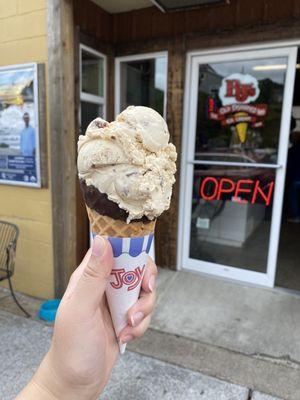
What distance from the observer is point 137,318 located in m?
1.45

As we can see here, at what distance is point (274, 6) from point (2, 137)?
321cm

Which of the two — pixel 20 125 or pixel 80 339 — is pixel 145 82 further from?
pixel 80 339

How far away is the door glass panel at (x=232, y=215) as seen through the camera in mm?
3834

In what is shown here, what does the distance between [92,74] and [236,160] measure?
6.68ft

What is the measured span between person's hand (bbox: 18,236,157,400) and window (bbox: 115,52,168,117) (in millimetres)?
3136

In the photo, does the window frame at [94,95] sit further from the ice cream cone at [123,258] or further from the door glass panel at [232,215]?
the ice cream cone at [123,258]

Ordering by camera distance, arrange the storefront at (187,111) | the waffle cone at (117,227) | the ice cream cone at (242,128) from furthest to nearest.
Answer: the ice cream cone at (242,128)
the storefront at (187,111)
the waffle cone at (117,227)

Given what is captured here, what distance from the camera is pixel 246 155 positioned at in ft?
12.6

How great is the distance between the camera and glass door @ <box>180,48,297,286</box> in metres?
3.61

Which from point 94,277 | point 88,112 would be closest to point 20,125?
point 88,112

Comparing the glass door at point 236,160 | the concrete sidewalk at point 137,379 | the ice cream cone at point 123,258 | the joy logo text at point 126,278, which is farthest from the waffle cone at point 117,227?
the glass door at point 236,160

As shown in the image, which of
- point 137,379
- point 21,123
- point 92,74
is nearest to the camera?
point 137,379

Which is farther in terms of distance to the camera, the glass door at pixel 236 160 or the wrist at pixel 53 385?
the glass door at pixel 236 160

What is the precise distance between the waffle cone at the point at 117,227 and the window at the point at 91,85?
8.81 feet
